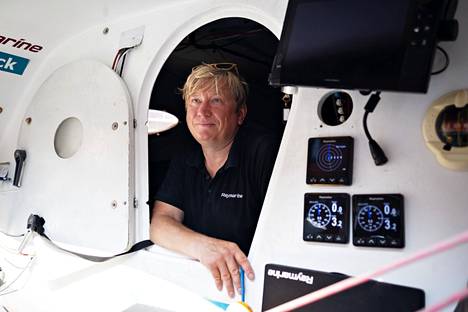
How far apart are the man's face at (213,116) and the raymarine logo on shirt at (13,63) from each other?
114cm

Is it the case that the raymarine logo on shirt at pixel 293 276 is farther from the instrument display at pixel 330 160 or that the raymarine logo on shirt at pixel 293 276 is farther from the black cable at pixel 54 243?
the black cable at pixel 54 243

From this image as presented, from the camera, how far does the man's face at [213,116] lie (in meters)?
2.24

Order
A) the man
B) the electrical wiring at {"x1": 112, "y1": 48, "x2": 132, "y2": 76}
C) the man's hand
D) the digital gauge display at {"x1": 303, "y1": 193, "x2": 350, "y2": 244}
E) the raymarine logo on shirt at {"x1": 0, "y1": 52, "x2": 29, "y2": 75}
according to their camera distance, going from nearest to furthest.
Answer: the digital gauge display at {"x1": 303, "y1": 193, "x2": 350, "y2": 244}
the man's hand
the man
the electrical wiring at {"x1": 112, "y1": 48, "x2": 132, "y2": 76}
the raymarine logo on shirt at {"x1": 0, "y1": 52, "x2": 29, "y2": 75}

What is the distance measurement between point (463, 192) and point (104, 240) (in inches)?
61.8

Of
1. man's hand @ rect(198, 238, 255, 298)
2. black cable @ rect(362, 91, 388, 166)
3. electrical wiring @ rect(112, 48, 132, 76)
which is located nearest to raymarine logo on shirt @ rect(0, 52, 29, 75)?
electrical wiring @ rect(112, 48, 132, 76)

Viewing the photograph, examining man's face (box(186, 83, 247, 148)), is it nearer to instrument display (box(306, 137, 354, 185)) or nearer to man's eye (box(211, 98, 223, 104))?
man's eye (box(211, 98, 223, 104))

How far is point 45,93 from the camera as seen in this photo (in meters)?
2.64

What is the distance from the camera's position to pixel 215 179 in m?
2.19

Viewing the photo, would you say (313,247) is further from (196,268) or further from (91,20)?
(91,20)

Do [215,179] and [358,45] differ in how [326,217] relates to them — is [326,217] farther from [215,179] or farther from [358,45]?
[215,179]

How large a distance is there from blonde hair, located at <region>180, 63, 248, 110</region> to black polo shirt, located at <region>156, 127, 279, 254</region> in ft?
0.62

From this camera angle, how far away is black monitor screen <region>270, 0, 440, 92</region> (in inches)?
45.1

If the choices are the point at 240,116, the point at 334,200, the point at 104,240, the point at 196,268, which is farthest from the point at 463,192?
the point at 104,240

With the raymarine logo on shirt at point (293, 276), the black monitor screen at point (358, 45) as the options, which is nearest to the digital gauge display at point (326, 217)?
the raymarine logo on shirt at point (293, 276)
